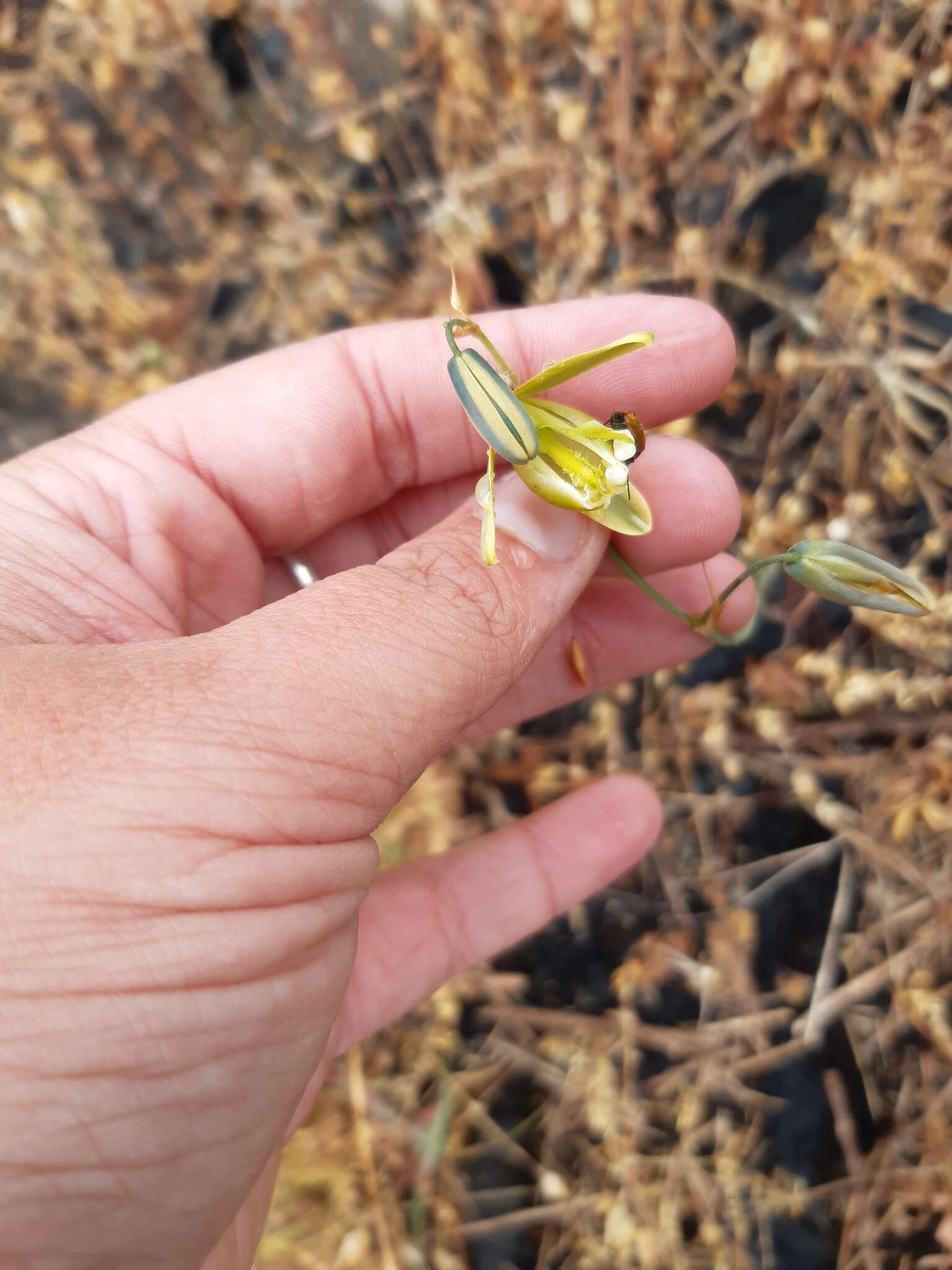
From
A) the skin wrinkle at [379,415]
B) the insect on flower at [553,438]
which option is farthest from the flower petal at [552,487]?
the skin wrinkle at [379,415]

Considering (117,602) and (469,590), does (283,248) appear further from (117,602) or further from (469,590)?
(469,590)

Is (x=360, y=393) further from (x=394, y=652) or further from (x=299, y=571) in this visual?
(x=394, y=652)

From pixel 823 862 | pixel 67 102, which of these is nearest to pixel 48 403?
pixel 67 102

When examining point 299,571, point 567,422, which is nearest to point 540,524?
point 567,422

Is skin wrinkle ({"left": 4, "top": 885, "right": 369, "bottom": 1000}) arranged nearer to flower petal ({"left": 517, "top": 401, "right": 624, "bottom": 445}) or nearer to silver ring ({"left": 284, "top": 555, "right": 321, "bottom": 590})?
flower petal ({"left": 517, "top": 401, "right": 624, "bottom": 445})

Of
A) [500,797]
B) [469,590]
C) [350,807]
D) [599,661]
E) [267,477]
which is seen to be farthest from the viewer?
[500,797]

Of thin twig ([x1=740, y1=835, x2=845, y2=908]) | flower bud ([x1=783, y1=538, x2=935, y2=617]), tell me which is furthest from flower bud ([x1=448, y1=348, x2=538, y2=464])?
thin twig ([x1=740, y1=835, x2=845, y2=908])
